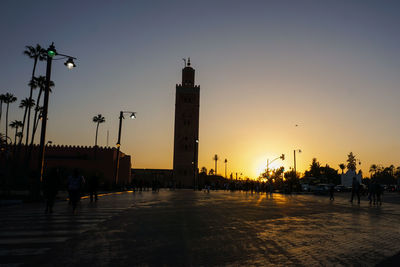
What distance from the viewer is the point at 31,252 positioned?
5867mm

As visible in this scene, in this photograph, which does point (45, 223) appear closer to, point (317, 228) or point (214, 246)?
point (214, 246)

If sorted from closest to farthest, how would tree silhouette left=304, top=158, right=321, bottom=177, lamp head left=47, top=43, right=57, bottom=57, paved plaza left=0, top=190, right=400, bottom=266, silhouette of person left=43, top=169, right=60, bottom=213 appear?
paved plaza left=0, top=190, right=400, bottom=266
silhouette of person left=43, top=169, right=60, bottom=213
lamp head left=47, top=43, right=57, bottom=57
tree silhouette left=304, top=158, right=321, bottom=177

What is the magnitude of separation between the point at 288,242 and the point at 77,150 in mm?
77731

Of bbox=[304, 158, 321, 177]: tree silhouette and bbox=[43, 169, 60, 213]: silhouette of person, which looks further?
bbox=[304, 158, 321, 177]: tree silhouette

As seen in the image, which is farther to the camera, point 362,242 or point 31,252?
point 362,242

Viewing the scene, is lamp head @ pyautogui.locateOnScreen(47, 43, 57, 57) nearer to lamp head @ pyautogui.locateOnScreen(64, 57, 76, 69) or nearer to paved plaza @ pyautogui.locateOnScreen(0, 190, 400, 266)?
lamp head @ pyautogui.locateOnScreen(64, 57, 76, 69)

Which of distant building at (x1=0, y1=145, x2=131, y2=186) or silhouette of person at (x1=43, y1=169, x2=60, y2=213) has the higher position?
distant building at (x1=0, y1=145, x2=131, y2=186)

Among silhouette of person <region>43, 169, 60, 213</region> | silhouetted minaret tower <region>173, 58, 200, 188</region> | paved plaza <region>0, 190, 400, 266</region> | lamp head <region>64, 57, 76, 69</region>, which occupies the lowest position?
paved plaza <region>0, 190, 400, 266</region>

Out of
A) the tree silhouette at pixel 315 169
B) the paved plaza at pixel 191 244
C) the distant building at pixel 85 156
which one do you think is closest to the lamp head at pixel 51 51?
the paved plaza at pixel 191 244

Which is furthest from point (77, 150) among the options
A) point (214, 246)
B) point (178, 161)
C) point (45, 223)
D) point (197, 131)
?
point (214, 246)

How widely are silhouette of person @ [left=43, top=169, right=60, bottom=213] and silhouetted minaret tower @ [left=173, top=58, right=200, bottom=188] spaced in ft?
246

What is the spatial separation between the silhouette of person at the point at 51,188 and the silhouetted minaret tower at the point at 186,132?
74890 mm

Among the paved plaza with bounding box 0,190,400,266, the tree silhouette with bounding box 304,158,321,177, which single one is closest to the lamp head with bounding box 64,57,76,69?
the paved plaza with bounding box 0,190,400,266

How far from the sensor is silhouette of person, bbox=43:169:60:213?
41.7ft
